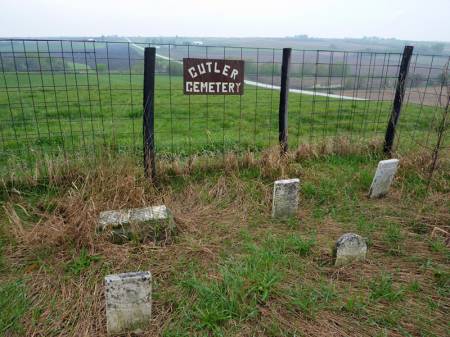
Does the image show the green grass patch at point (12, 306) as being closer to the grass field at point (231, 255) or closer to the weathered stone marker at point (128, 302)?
the grass field at point (231, 255)

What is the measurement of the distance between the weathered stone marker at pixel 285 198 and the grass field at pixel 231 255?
0.10 metres

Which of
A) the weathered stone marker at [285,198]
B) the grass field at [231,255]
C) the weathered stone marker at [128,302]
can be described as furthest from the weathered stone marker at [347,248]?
the weathered stone marker at [128,302]

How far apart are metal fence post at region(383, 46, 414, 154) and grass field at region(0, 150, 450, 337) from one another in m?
1.28

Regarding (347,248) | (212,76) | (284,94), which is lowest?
(347,248)

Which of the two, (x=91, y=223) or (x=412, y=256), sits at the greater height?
(x=91, y=223)

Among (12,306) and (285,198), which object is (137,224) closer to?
(12,306)

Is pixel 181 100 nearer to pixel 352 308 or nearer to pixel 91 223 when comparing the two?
pixel 91 223

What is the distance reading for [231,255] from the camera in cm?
313

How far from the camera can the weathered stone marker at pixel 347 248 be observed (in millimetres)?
2992

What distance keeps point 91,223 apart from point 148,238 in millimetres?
512

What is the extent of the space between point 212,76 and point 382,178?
2353mm

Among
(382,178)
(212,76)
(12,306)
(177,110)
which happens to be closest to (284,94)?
(212,76)

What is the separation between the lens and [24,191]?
4.05 metres

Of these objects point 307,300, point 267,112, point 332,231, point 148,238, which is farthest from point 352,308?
point 267,112
